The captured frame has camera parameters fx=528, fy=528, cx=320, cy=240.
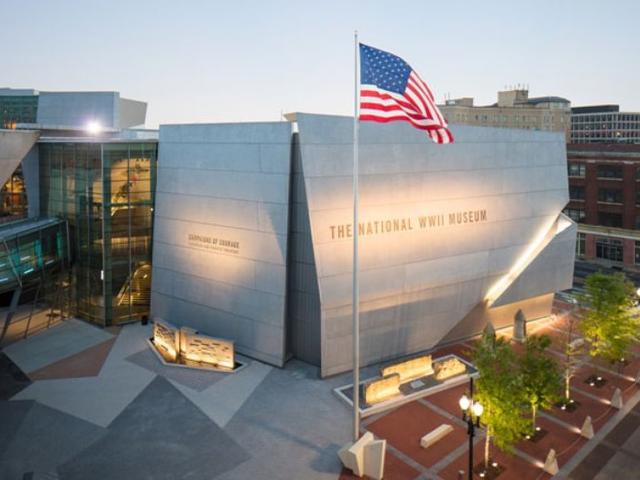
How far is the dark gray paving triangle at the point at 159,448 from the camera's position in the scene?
1881 cm

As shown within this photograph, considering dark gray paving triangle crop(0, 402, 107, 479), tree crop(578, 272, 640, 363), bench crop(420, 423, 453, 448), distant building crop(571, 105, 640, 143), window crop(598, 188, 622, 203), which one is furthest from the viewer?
distant building crop(571, 105, 640, 143)

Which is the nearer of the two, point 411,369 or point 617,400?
point 617,400

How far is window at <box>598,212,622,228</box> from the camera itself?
60116 millimetres

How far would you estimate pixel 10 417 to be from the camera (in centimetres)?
2266

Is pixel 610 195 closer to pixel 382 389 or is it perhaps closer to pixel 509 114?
pixel 382 389

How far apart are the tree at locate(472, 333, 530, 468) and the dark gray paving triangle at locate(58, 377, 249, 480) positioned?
9.02 m

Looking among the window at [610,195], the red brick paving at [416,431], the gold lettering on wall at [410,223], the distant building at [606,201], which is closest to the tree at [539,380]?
the red brick paving at [416,431]

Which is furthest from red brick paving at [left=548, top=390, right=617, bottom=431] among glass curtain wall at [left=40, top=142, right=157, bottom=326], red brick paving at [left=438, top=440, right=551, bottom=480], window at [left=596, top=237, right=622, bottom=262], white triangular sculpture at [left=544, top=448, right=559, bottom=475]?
window at [left=596, top=237, right=622, bottom=262]

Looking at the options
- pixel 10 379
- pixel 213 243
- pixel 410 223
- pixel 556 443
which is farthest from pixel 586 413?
pixel 10 379

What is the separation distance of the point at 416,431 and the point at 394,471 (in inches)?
120

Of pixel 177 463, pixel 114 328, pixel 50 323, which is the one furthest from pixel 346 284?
pixel 50 323

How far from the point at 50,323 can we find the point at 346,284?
21.6m

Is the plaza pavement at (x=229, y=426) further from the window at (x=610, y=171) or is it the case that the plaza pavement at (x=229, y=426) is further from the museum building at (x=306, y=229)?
the window at (x=610, y=171)

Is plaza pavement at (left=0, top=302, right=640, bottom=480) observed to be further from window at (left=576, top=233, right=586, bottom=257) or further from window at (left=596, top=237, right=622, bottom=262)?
window at (left=576, top=233, right=586, bottom=257)
